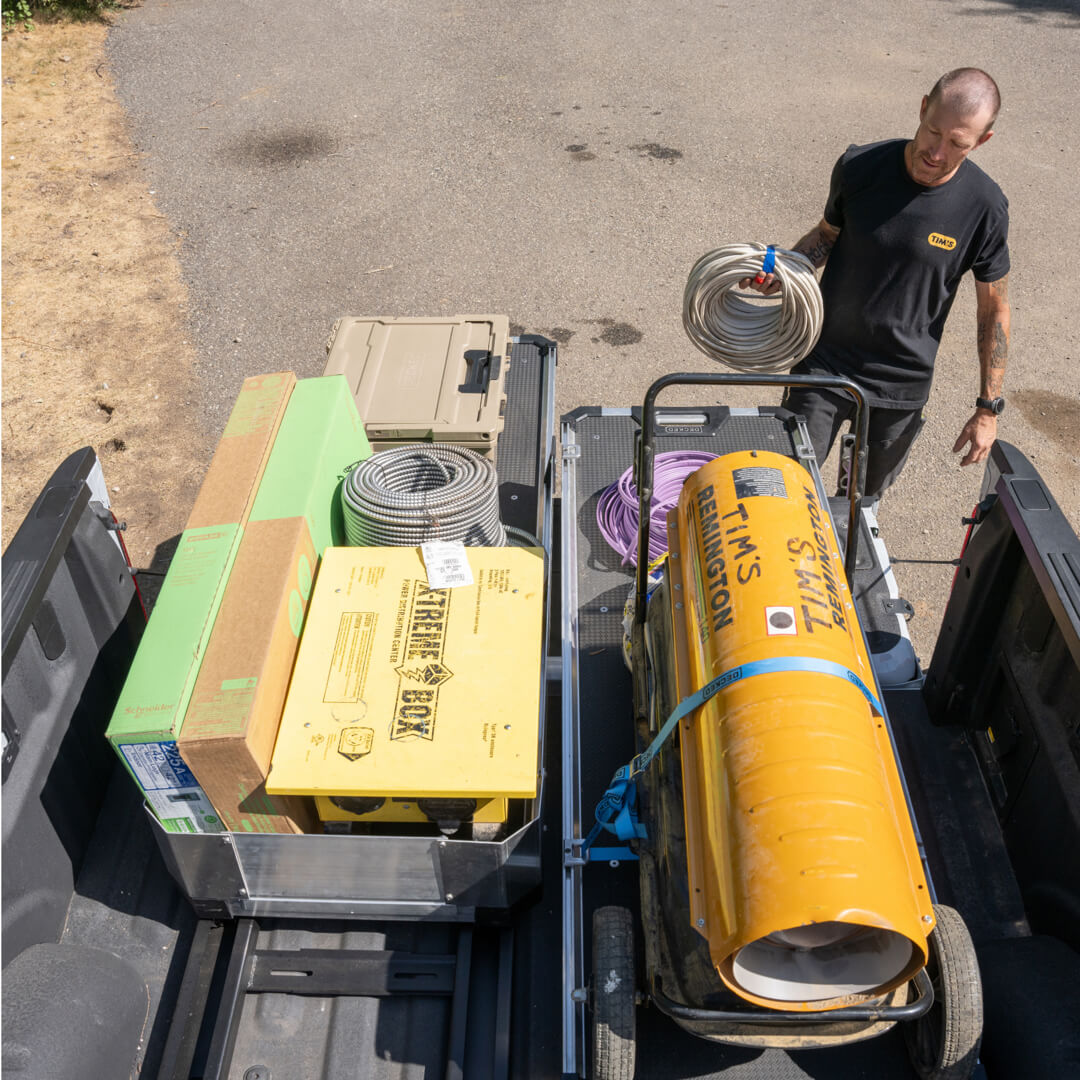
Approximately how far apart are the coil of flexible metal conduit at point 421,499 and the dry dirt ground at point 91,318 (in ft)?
7.91

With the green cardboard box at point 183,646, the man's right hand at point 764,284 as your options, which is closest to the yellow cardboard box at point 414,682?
the green cardboard box at point 183,646

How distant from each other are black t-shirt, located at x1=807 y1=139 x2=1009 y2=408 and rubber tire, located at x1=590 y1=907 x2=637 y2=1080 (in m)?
2.62

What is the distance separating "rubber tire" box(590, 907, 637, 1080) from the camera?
229cm

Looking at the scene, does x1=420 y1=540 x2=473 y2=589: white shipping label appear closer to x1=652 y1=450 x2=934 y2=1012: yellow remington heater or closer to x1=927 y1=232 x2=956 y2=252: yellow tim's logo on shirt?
x1=652 y1=450 x2=934 y2=1012: yellow remington heater

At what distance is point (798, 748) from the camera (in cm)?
210

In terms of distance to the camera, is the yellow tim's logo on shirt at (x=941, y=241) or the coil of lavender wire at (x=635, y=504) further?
the coil of lavender wire at (x=635, y=504)

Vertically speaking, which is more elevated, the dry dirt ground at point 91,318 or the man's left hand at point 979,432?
the man's left hand at point 979,432

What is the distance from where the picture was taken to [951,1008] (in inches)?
87.8

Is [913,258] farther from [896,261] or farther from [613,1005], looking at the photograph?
[613,1005]

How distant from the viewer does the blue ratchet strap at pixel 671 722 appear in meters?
2.27

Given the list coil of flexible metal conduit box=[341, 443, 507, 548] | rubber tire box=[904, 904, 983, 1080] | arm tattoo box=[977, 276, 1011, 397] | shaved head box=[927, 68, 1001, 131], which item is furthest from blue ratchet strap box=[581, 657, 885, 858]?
shaved head box=[927, 68, 1001, 131]

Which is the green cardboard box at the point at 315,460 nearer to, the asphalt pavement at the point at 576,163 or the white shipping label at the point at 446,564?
the white shipping label at the point at 446,564

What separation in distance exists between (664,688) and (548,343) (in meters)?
2.63

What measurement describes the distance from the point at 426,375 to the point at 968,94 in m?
2.42
